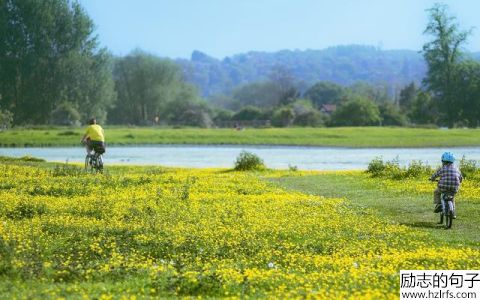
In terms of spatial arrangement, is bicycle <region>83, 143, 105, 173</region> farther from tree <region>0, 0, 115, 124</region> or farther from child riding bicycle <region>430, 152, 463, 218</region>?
tree <region>0, 0, 115, 124</region>

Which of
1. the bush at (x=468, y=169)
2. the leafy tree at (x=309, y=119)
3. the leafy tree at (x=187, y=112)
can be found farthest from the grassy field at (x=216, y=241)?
the leafy tree at (x=187, y=112)

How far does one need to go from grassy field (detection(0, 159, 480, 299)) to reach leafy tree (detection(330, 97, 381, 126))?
299 ft

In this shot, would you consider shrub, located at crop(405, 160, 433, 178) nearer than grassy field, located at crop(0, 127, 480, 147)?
Yes

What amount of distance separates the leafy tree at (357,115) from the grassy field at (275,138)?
82.0 ft

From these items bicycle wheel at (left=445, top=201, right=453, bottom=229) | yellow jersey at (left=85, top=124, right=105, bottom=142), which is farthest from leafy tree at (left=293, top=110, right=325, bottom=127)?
bicycle wheel at (left=445, top=201, right=453, bottom=229)

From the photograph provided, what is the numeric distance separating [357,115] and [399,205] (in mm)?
95717

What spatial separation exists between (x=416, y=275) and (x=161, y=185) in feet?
55.4

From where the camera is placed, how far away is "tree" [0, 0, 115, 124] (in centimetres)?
10250

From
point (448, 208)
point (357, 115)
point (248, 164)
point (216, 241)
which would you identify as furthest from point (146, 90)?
point (216, 241)

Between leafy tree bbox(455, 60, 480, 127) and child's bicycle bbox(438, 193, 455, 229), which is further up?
leafy tree bbox(455, 60, 480, 127)

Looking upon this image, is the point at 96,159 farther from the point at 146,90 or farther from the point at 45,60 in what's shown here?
the point at 146,90

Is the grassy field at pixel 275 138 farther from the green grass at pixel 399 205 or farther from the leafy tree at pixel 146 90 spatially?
the leafy tree at pixel 146 90

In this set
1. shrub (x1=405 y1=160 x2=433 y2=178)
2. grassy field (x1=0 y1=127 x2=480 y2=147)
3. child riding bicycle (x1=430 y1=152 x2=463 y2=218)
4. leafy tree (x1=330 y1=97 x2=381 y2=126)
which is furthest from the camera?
leafy tree (x1=330 y1=97 x2=381 y2=126)

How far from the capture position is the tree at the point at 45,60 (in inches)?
4035
